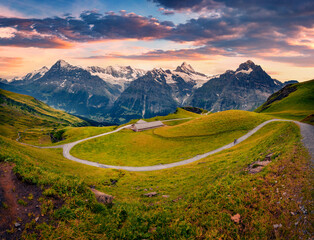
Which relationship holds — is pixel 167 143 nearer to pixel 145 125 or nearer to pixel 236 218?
pixel 145 125

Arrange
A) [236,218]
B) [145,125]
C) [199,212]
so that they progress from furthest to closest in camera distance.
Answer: [145,125] < [199,212] < [236,218]

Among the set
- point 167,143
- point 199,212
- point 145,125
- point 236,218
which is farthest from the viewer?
point 145,125

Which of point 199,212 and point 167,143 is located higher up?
point 199,212

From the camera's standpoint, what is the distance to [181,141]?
70.8 metres

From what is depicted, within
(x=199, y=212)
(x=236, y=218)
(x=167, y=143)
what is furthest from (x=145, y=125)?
(x=236, y=218)

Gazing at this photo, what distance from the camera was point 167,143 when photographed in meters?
71.8

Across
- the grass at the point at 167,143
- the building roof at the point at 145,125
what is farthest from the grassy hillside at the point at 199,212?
the building roof at the point at 145,125

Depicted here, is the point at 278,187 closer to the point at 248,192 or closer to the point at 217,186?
the point at 248,192

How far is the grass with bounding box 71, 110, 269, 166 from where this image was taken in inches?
2244

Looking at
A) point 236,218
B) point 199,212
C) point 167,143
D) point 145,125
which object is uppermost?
point 236,218

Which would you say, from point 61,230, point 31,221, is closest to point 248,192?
point 61,230

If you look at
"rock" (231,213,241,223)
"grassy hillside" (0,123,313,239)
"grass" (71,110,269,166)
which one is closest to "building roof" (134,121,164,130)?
"grass" (71,110,269,166)

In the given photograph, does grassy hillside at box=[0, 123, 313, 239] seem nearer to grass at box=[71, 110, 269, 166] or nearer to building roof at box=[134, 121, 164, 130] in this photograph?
grass at box=[71, 110, 269, 166]

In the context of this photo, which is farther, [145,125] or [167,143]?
[145,125]
